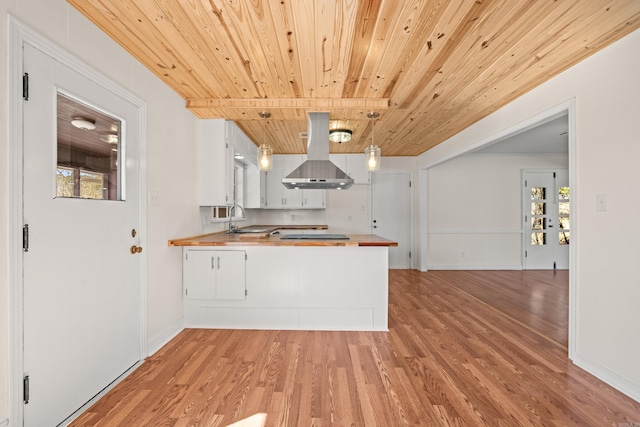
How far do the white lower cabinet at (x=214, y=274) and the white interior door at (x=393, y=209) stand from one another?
3.39 m

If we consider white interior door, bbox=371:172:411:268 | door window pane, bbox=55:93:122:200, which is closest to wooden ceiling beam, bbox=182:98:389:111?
door window pane, bbox=55:93:122:200

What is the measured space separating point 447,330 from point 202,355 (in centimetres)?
229

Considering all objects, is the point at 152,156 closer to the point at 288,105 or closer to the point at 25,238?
the point at 25,238

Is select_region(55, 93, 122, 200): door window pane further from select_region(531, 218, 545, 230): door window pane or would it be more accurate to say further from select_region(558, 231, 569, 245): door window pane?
select_region(558, 231, 569, 245): door window pane

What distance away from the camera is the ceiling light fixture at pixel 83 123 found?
1.61 meters

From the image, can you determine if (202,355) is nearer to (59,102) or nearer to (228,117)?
(59,102)

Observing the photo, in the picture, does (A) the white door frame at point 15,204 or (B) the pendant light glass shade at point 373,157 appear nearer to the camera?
(A) the white door frame at point 15,204

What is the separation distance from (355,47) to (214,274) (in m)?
2.40

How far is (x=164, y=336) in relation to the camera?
2.48m

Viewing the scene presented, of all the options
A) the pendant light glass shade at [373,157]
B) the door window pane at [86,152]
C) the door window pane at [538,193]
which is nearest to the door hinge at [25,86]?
the door window pane at [86,152]

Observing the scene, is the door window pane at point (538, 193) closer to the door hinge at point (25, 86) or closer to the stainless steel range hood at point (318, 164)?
the stainless steel range hood at point (318, 164)

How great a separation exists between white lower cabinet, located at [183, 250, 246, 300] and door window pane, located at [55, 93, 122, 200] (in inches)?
42.3

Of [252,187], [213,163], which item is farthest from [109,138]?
[252,187]

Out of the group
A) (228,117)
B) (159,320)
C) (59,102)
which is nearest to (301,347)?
(159,320)
